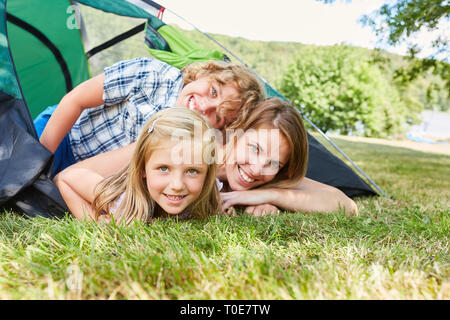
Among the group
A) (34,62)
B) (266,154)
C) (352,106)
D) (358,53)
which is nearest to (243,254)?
(266,154)

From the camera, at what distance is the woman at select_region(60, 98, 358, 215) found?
1.92 metres

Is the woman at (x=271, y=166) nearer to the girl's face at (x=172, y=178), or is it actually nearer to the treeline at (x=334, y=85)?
the girl's face at (x=172, y=178)

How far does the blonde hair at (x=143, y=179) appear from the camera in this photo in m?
1.50

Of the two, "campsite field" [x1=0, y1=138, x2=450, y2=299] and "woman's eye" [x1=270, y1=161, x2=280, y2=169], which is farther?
"woman's eye" [x1=270, y1=161, x2=280, y2=169]

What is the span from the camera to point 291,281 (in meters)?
0.93

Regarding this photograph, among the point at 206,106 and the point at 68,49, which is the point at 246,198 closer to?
the point at 206,106

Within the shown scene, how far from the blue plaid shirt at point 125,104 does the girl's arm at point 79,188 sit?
1.68 ft

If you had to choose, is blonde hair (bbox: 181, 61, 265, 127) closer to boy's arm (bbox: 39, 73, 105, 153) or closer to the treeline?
boy's arm (bbox: 39, 73, 105, 153)

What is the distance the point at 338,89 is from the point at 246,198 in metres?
20.4

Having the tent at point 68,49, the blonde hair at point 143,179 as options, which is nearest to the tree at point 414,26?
the tent at point 68,49

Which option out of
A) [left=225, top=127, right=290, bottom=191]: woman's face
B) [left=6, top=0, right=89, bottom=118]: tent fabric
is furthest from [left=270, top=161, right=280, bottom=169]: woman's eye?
[left=6, top=0, right=89, bottom=118]: tent fabric

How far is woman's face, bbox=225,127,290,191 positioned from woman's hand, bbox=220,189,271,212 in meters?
0.10

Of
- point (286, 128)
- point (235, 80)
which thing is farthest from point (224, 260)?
point (235, 80)

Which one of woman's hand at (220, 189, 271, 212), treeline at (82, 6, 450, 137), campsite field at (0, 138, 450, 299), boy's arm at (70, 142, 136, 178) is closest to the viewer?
campsite field at (0, 138, 450, 299)
